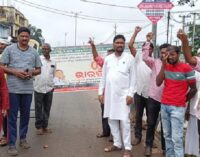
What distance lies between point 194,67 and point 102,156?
2.16 metres

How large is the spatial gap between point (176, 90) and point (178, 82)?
4.6 inches

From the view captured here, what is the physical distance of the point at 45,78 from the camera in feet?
25.8

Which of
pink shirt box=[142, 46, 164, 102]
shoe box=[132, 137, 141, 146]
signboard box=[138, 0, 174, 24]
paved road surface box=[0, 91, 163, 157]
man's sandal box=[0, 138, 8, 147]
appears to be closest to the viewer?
pink shirt box=[142, 46, 164, 102]

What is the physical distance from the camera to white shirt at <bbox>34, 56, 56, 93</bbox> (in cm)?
784

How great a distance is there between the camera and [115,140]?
6.49m

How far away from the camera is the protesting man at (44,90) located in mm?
7848

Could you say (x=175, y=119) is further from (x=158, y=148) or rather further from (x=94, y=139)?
(x=94, y=139)

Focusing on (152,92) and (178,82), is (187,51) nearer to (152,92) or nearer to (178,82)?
(178,82)

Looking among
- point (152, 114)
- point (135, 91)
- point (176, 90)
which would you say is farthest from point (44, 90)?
point (176, 90)

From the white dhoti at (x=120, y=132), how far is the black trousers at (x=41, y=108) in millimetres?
2031

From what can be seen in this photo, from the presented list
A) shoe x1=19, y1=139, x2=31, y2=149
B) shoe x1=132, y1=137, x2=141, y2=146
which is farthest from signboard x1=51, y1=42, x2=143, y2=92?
shoe x1=19, y1=139, x2=31, y2=149

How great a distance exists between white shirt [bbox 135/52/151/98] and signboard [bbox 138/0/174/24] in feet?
4.42

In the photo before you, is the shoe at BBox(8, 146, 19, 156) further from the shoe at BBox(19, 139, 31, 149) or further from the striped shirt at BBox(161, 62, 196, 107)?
the striped shirt at BBox(161, 62, 196, 107)

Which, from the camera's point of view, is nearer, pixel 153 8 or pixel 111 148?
pixel 111 148
